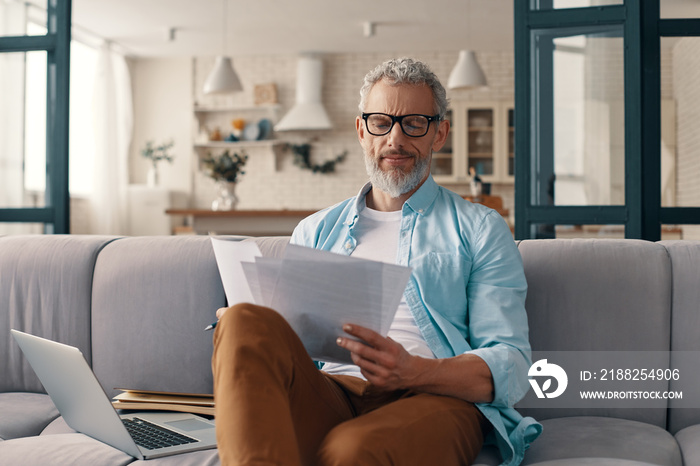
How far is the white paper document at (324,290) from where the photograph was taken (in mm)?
1190

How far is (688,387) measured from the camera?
1.76 meters

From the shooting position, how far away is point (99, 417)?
1520 millimetres

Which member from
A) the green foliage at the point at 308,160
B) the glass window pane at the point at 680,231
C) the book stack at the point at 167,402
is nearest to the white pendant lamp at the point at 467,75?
the green foliage at the point at 308,160

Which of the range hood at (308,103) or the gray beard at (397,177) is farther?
the range hood at (308,103)

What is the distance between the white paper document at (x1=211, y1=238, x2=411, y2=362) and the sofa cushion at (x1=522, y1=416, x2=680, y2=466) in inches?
20.7

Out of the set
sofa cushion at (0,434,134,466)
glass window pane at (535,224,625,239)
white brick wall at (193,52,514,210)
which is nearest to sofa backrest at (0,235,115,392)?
sofa cushion at (0,434,134,466)

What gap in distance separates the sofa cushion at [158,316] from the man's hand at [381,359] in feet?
2.58

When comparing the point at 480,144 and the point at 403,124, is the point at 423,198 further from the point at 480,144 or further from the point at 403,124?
the point at 480,144

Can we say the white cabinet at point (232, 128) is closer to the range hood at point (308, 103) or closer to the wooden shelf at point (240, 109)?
the wooden shelf at point (240, 109)

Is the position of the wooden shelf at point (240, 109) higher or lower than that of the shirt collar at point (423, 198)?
higher

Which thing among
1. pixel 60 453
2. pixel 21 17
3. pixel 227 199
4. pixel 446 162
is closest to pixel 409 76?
pixel 60 453

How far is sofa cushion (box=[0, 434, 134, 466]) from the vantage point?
4.81 feet

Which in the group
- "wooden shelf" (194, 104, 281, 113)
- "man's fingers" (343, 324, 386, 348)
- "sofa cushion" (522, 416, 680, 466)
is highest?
"wooden shelf" (194, 104, 281, 113)
